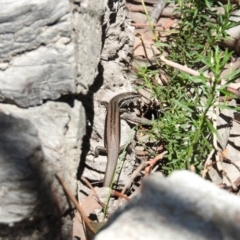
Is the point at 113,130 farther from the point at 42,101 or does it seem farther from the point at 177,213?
the point at 177,213

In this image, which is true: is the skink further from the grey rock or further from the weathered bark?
the grey rock

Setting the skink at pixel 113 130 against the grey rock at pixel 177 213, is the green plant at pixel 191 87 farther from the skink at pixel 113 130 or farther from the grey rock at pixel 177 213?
the grey rock at pixel 177 213

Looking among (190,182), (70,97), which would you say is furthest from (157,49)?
(190,182)

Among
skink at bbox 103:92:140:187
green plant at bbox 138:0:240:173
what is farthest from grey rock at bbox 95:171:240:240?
skink at bbox 103:92:140:187

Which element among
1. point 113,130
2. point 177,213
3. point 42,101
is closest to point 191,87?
point 113,130

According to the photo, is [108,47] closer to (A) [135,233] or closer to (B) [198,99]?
(B) [198,99]

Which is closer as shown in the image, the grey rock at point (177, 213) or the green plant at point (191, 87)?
the grey rock at point (177, 213)

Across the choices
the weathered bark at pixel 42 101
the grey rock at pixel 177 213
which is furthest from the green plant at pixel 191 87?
the grey rock at pixel 177 213
